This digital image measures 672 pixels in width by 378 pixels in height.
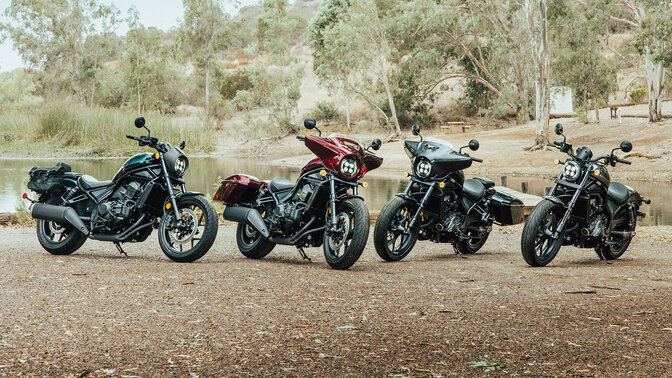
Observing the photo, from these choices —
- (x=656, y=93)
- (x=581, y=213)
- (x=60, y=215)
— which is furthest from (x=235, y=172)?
(x=581, y=213)

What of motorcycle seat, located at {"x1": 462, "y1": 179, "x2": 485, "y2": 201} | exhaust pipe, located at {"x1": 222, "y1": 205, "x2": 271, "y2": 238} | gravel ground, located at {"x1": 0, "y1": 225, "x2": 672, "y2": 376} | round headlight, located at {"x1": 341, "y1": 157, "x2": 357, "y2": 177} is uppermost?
round headlight, located at {"x1": 341, "y1": 157, "x2": 357, "y2": 177}

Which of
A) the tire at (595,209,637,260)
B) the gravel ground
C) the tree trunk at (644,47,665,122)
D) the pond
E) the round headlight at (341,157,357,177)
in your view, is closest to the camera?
the gravel ground

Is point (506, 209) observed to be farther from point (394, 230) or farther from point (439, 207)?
point (394, 230)

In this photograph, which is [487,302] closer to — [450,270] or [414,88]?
[450,270]

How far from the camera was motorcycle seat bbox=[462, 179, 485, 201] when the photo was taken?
27.1ft

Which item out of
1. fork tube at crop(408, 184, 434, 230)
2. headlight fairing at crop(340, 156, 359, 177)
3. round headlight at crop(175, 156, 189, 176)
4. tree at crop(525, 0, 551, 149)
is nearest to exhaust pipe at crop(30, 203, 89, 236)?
round headlight at crop(175, 156, 189, 176)

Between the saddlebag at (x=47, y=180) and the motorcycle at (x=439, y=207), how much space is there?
10.9 feet

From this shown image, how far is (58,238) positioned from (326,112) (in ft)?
131

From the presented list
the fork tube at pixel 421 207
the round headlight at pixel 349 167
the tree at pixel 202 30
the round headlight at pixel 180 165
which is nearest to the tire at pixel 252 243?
the round headlight at pixel 180 165

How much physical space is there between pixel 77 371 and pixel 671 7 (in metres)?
29.6

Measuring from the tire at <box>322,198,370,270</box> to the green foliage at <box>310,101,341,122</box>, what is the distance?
4072cm

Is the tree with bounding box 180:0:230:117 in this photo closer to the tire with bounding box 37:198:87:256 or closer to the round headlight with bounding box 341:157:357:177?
the tire with bounding box 37:198:87:256

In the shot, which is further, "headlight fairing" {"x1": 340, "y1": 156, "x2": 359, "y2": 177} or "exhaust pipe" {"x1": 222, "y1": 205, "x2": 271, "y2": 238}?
"exhaust pipe" {"x1": 222, "y1": 205, "x2": 271, "y2": 238}

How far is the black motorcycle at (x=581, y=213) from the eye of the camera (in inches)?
285
